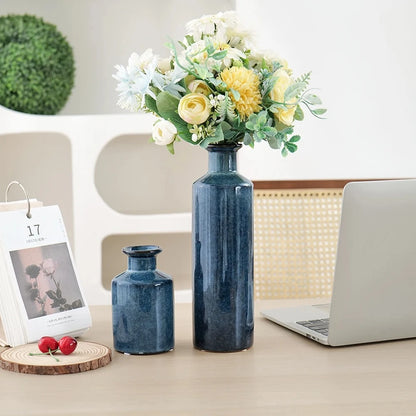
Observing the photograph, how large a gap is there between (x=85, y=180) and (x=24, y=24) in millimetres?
585

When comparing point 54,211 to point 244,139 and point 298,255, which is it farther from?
point 298,255

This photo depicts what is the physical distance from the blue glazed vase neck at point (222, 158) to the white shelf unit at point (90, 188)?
4.81ft

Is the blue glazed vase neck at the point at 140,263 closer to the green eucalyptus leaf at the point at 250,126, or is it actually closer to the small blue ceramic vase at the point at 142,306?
the small blue ceramic vase at the point at 142,306

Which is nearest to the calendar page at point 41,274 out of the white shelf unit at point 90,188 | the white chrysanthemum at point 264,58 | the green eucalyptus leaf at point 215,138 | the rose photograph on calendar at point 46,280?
the rose photograph on calendar at point 46,280

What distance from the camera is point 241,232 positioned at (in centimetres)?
129

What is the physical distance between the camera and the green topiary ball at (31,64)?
267 centimetres

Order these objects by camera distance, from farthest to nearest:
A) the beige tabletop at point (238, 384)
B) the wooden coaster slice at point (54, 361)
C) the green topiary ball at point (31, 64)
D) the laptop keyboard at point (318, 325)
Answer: the green topiary ball at point (31, 64)
the laptop keyboard at point (318, 325)
the wooden coaster slice at point (54, 361)
the beige tabletop at point (238, 384)

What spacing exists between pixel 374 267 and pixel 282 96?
1.10 ft

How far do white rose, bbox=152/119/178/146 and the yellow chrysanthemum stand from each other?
12 cm

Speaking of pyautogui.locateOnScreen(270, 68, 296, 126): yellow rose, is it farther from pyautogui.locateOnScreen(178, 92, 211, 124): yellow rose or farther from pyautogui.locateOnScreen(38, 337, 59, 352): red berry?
pyautogui.locateOnScreen(38, 337, 59, 352): red berry

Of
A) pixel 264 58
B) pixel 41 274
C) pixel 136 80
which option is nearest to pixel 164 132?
pixel 136 80

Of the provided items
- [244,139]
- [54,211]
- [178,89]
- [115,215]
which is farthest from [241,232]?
[115,215]

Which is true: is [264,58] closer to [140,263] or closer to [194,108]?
[194,108]

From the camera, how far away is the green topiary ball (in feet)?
8.75
